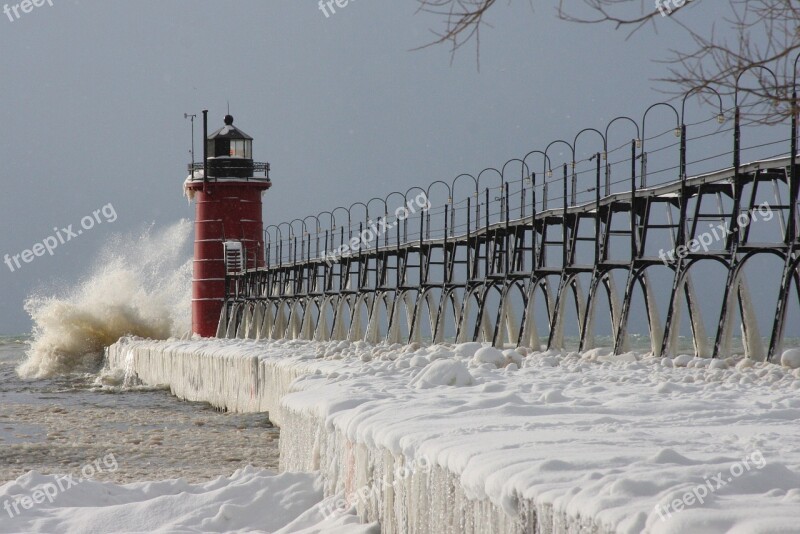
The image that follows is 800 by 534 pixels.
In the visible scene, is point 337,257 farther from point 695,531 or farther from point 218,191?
point 695,531

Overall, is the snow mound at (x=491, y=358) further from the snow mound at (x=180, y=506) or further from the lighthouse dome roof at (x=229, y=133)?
the lighthouse dome roof at (x=229, y=133)

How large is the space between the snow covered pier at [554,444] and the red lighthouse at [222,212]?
27.4 metres

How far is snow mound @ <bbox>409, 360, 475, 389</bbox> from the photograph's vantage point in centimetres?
654

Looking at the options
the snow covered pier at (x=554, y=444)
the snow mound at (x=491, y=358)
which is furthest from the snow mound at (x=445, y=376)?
the snow mound at (x=491, y=358)

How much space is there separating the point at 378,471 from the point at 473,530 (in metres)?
1.21

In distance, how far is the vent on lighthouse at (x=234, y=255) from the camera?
36.5 metres

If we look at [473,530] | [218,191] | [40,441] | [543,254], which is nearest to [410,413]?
[473,530]

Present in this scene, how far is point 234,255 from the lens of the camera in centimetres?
3669

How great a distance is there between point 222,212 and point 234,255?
174 cm

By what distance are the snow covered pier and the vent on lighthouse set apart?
2817cm

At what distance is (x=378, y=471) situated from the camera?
4742mm

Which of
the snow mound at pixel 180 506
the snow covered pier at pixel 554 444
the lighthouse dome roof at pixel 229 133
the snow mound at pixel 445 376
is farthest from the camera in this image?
the lighthouse dome roof at pixel 229 133

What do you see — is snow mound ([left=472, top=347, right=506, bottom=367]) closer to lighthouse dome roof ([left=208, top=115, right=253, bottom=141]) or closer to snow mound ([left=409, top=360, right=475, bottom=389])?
snow mound ([left=409, top=360, right=475, bottom=389])

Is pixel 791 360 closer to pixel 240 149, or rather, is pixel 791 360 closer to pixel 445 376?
pixel 445 376
